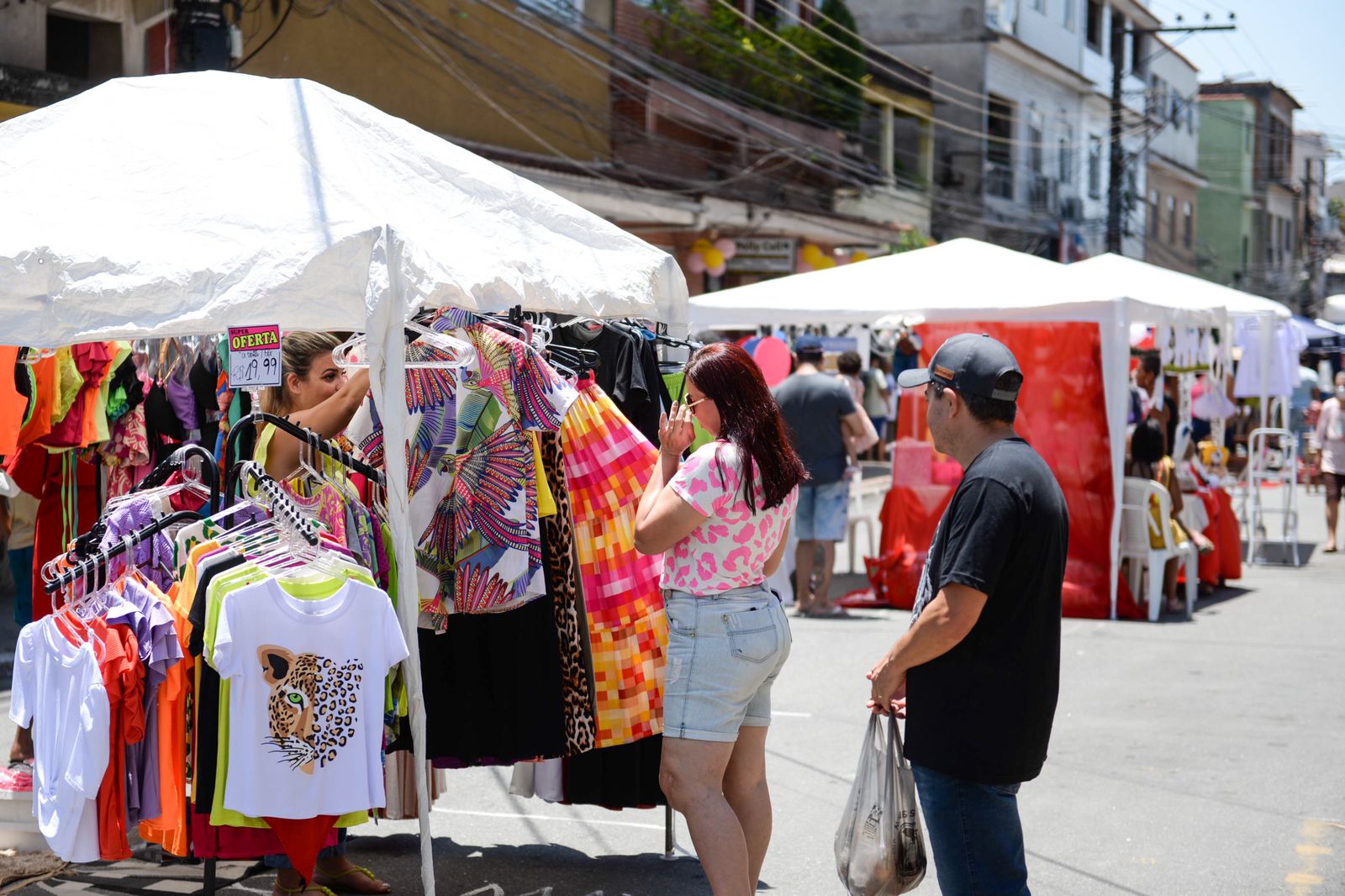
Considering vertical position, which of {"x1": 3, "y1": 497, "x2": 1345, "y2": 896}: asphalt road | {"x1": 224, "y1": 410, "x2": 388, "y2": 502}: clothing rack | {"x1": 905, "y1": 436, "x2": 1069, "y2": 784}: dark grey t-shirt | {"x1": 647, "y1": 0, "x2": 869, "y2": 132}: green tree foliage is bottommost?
{"x1": 3, "y1": 497, "x2": 1345, "y2": 896}: asphalt road

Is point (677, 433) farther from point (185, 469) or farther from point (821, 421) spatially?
point (821, 421)

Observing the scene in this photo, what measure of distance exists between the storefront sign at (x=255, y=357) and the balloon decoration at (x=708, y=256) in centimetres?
1698

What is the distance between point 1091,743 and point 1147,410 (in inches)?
193

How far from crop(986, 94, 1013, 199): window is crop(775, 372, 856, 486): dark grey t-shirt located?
23346 mm

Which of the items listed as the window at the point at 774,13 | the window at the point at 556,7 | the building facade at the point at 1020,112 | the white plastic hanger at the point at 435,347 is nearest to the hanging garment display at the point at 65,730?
the white plastic hanger at the point at 435,347

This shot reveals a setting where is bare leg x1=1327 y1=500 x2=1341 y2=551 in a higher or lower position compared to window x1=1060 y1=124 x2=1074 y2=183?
lower

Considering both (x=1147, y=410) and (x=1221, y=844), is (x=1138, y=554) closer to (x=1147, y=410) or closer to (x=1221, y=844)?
(x=1147, y=410)

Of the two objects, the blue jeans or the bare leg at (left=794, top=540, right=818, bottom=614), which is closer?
the blue jeans

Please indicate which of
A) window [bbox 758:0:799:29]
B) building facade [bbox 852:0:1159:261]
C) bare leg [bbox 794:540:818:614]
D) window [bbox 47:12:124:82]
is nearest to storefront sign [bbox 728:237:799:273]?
window [bbox 758:0:799:29]

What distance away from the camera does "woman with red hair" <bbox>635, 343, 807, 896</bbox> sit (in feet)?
12.9

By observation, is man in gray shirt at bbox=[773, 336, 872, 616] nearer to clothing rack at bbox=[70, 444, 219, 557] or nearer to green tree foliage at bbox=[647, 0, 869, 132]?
clothing rack at bbox=[70, 444, 219, 557]

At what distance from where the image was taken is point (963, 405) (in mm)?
3449

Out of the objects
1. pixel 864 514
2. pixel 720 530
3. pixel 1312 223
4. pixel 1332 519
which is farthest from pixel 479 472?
pixel 1312 223

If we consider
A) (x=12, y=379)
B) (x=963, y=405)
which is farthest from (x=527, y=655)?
(x=12, y=379)
